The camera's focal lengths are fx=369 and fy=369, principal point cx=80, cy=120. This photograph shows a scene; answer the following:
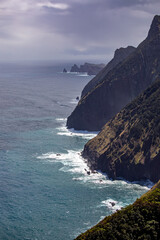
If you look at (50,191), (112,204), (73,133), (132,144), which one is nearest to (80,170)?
(50,191)

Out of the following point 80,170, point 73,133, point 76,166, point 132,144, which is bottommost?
point 80,170

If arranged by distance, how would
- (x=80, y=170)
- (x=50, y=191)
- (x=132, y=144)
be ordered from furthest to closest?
(x=132, y=144)
(x=80, y=170)
(x=50, y=191)

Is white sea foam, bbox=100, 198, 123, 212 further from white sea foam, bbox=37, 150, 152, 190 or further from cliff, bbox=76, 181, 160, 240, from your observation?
cliff, bbox=76, 181, 160, 240

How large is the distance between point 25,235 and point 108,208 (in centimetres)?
2405

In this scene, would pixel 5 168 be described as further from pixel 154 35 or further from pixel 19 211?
pixel 154 35

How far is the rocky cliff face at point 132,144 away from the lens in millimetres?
118375

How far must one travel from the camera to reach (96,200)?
102188 millimetres

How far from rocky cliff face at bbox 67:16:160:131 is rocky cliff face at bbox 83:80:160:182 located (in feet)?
112

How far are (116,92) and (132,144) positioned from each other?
209ft

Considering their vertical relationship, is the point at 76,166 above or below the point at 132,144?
below

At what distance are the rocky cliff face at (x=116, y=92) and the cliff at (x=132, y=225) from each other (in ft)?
367

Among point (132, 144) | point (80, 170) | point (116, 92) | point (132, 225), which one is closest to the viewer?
point (132, 225)

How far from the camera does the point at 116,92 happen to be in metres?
187

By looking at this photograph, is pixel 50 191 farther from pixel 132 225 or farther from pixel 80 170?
pixel 132 225
